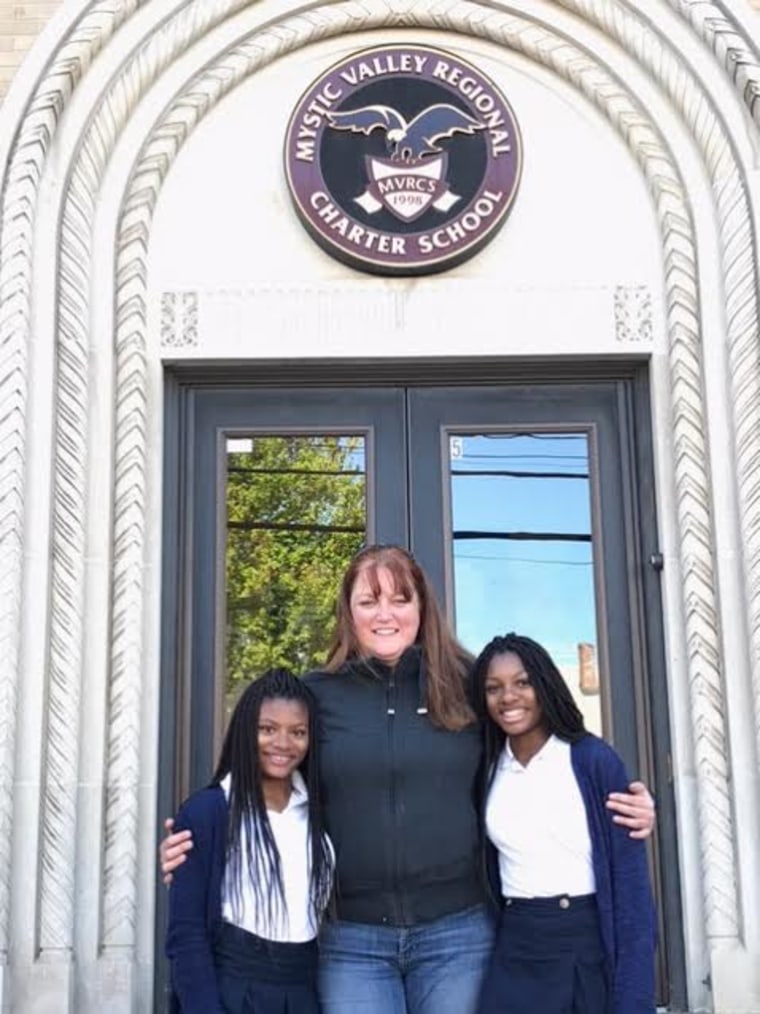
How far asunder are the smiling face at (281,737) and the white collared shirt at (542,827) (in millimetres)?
471

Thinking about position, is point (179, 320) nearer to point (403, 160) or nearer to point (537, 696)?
point (403, 160)

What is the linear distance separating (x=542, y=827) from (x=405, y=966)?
1.45ft

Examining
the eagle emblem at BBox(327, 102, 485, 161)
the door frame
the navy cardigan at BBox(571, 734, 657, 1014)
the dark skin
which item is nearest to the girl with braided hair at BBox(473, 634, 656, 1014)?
the navy cardigan at BBox(571, 734, 657, 1014)

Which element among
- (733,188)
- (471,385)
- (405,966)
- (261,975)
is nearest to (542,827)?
(405,966)

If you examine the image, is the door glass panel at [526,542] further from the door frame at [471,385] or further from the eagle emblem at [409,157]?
the eagle emblem at [409,157]

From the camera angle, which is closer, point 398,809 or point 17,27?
point 398,809

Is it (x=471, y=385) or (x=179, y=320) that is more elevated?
(x=179, y=320)

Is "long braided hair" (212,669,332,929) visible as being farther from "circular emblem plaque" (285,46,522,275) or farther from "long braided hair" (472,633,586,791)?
"circular emblem plaque" (285,46,522,275)

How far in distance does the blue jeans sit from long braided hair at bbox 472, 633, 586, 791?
0.37 m

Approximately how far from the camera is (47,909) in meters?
4.73

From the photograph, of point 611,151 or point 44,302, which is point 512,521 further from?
point 44,302

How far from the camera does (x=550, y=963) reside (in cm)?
312

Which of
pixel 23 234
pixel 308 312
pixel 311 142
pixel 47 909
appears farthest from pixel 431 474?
pixel 47 909

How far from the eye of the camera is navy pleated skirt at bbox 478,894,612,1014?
3.08 meters
